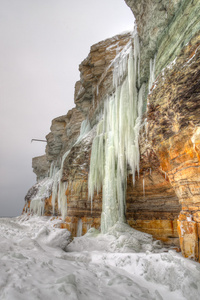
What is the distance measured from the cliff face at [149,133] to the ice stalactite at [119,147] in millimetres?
44

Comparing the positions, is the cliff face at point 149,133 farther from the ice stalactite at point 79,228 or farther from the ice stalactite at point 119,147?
the ice stalactite at point 79,228

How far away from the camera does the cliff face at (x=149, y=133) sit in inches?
162

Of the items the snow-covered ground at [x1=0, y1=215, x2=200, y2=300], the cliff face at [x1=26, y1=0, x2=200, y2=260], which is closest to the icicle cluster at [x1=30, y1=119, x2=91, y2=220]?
the cliff face at [x1=26, y1=0, x2=200, y2=260]

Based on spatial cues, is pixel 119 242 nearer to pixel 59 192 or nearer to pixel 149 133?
pixel 149 133

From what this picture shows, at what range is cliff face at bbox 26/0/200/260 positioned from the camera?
4.12 meters

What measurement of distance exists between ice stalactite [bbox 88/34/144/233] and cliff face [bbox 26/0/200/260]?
44 millimetres

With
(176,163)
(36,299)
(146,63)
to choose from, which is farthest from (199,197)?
(146,63)

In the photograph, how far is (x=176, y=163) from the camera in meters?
4.43

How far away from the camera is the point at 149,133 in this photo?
5469mm

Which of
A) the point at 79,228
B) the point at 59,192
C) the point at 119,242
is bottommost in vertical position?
the point at 79,228

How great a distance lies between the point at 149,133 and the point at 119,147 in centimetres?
233

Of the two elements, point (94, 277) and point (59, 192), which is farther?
point (59, 192)

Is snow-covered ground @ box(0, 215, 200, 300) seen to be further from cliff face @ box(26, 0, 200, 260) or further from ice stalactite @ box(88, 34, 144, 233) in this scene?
ice stalactite @ box(88, 34, 144, 233)

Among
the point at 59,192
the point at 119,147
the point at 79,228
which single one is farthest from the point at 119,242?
the point at 59,192
